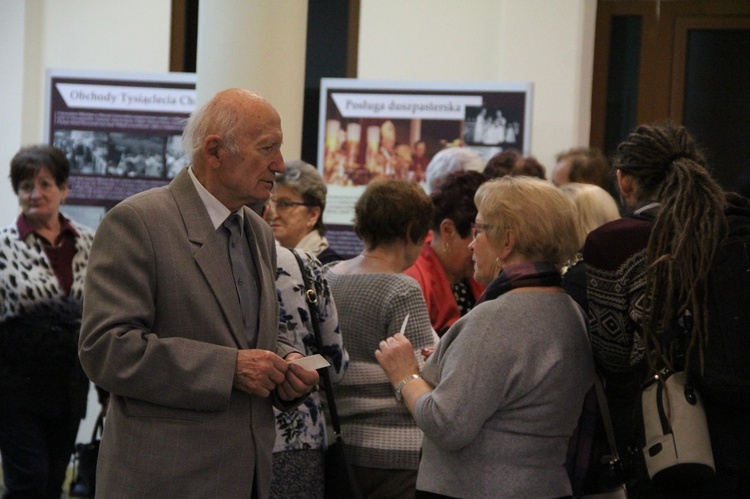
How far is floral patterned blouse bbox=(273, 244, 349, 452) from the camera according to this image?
2916 millimetres

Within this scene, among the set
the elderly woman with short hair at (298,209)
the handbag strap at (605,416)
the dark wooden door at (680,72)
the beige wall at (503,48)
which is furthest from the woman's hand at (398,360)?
the dark wooden door at (680,72)

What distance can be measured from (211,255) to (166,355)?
274 millimetres

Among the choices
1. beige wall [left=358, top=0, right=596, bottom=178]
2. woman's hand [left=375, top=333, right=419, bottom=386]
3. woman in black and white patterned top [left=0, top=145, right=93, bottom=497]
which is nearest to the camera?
woman's hand [left=375, top=333, right=419, bottom=386]

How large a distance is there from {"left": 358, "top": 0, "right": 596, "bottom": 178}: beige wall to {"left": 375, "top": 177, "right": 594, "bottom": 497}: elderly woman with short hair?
376 centimetres

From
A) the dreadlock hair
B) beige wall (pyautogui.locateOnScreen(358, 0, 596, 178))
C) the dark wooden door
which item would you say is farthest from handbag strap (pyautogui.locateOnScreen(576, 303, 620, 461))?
the dark wooden door

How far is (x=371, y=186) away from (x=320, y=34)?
12.3ft

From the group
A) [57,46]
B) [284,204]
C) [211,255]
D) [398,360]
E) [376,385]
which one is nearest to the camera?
[211,255]

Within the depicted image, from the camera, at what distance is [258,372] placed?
2.21 metres

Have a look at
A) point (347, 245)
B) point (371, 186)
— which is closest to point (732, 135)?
point (347, 245)

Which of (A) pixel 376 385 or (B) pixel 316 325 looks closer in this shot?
(B) pixel 316 325

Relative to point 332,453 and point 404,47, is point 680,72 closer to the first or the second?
point 404,47

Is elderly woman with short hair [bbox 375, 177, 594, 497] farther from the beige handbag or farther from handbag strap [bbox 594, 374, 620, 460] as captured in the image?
the beige handbag

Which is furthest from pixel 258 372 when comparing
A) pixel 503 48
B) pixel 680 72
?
pixel 680 72

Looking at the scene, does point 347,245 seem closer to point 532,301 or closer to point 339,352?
point 339,352
